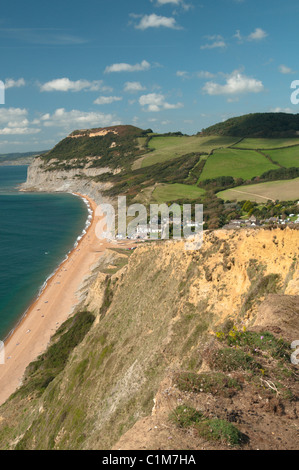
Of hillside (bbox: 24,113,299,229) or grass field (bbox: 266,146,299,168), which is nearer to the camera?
hillside (bbox: 24,113,299,229)

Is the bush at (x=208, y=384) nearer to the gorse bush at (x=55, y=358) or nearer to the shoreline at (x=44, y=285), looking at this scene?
the gorse bush at (x=55, y=358)

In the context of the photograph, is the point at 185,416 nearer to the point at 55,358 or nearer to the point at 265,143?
the point at 55,358

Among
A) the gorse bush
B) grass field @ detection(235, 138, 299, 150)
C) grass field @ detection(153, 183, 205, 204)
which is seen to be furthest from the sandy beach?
grass field @ detection(235, 138, 299, 150)

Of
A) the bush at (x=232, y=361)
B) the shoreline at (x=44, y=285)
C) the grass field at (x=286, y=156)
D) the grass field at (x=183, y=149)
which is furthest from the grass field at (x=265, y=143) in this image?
the bush at (x=232, y=361)

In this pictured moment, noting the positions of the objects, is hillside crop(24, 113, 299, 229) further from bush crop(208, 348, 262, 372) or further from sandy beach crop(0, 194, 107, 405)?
bush crop(208, 348, 262, 372)

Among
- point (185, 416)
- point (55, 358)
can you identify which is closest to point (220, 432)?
point (185, 416)
